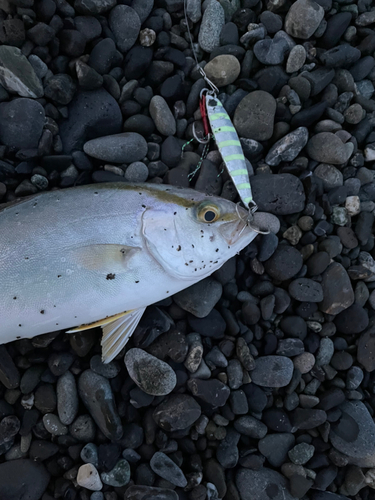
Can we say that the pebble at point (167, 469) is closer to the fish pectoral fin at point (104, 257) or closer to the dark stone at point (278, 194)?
the fish pectoral fin at point (104, 257)

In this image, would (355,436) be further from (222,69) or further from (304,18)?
(304,18)

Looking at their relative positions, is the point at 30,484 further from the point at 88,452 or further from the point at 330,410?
the point at 330,410

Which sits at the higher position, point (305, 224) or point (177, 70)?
point (177, 70)

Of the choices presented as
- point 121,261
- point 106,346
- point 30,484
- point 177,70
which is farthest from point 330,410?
point 177,70

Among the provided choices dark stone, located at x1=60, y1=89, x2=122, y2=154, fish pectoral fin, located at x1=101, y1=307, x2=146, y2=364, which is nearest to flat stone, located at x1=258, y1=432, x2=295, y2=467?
fish pectoral fin, located at x1=101, y1=307, x2=146, y2=364

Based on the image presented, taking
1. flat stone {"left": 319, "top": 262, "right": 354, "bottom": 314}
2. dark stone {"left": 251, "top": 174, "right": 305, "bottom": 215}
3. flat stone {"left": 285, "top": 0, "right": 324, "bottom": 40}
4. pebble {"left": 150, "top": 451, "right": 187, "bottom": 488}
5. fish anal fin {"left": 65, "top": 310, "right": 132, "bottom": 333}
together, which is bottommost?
pebble {"left": 150, "top": 451, "right": 187, "bottom": 488}

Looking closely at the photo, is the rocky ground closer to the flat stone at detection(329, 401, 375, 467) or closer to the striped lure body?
the flat stone at detection(329, 401, 375, 467)
